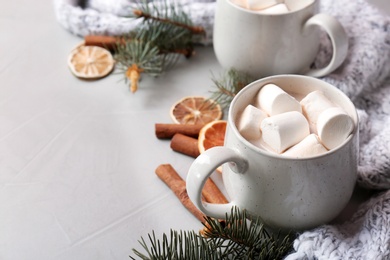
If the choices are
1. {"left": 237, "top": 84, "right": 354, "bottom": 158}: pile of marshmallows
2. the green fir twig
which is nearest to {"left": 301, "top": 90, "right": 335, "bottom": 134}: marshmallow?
{"left": 237, "top": 84, "right": 354, "bottom": 158}: pile of marshmallows

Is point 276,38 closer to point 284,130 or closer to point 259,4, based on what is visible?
point 259,4

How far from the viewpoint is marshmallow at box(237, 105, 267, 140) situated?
24.9 inches

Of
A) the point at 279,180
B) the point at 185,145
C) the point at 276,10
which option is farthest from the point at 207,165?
the point at 276,10

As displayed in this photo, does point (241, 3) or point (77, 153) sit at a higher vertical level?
point (241, 3)

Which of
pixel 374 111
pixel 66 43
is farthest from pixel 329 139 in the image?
pixel 66 43

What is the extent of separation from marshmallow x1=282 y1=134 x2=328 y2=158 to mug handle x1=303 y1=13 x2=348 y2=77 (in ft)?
0.73

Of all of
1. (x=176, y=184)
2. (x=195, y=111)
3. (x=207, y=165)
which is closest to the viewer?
(x=207, y=165)

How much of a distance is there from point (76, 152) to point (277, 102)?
272 millimetres

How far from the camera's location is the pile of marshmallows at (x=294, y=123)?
0.61 m

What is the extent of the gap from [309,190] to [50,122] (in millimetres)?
376

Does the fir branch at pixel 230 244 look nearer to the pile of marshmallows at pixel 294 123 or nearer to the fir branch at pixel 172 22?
the pile of marshmallows at pixel 294 123

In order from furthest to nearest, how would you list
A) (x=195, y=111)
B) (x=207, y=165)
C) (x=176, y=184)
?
(x=195, y=111), (x=176, y=184), (x=207, y=165)

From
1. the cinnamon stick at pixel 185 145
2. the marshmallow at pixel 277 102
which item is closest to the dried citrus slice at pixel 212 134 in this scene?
the cinnamon stick at pixel 185 145

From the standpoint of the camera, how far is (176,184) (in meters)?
0.72
